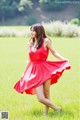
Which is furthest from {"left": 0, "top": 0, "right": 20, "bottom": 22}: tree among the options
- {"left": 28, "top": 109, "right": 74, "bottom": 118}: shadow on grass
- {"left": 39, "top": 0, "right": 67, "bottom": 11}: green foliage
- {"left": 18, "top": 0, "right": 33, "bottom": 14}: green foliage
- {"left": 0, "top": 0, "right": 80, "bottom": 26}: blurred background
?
{"left": 28, "top": 109, "right": 74, "bottom": 118}: shadow on grass

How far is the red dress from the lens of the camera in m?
6.22

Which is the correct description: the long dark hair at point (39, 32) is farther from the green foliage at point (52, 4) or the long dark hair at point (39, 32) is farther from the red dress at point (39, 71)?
the green foliage at point (52, 4)

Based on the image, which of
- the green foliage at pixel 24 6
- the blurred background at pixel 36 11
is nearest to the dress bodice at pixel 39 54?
the blurred background at pixel 36 11

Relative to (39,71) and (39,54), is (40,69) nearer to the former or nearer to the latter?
(39,71)

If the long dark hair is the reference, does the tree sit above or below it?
below

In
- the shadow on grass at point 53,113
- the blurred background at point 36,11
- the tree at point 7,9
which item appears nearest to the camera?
the shadow on grass at point 53,113

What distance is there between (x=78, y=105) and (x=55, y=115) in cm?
91

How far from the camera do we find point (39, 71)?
6.27m

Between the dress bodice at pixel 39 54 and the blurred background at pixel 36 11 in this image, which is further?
the blurred background at pixel 36 11

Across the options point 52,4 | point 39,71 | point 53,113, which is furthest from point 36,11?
point 39,71

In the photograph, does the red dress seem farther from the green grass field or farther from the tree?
the tree

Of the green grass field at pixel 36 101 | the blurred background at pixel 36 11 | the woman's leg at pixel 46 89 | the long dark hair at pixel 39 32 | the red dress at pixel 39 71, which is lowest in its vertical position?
the blurred background at pixel 36 11

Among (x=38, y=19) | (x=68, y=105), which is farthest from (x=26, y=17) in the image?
(x=68, y=105)

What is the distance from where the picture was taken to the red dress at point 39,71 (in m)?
6.22
